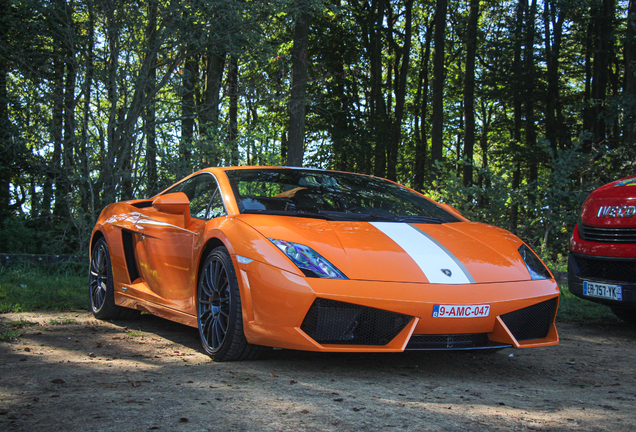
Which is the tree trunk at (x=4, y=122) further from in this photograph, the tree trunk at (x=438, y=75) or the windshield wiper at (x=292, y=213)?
the tree trunk at (x=438, y=75)

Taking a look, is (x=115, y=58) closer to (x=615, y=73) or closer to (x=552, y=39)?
(x=552, y=39)

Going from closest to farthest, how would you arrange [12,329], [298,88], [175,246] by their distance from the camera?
[175,246] < [12,329] < [298,88]

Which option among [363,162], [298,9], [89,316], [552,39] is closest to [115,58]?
[298,9]

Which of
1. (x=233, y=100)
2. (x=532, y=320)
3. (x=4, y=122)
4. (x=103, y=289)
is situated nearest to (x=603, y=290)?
(x=532, y=320)

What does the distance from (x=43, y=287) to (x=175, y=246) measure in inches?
128

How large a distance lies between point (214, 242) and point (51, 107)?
20.6 ft

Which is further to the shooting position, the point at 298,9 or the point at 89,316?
the point at 298,9

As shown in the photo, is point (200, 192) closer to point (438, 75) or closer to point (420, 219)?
point (420, 219)

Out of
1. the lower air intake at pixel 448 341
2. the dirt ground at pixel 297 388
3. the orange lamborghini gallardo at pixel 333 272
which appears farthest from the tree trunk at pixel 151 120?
the lower air intake at pixel 448 341

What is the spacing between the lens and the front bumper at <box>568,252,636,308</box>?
4.98 m

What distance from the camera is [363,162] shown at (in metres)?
25.3

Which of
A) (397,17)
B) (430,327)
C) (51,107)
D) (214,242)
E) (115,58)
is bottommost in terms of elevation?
(430,327)

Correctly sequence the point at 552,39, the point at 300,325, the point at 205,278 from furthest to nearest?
the point at 552,39 → the point at 205,278 → the point at 300,325

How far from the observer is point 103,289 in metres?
5.56
